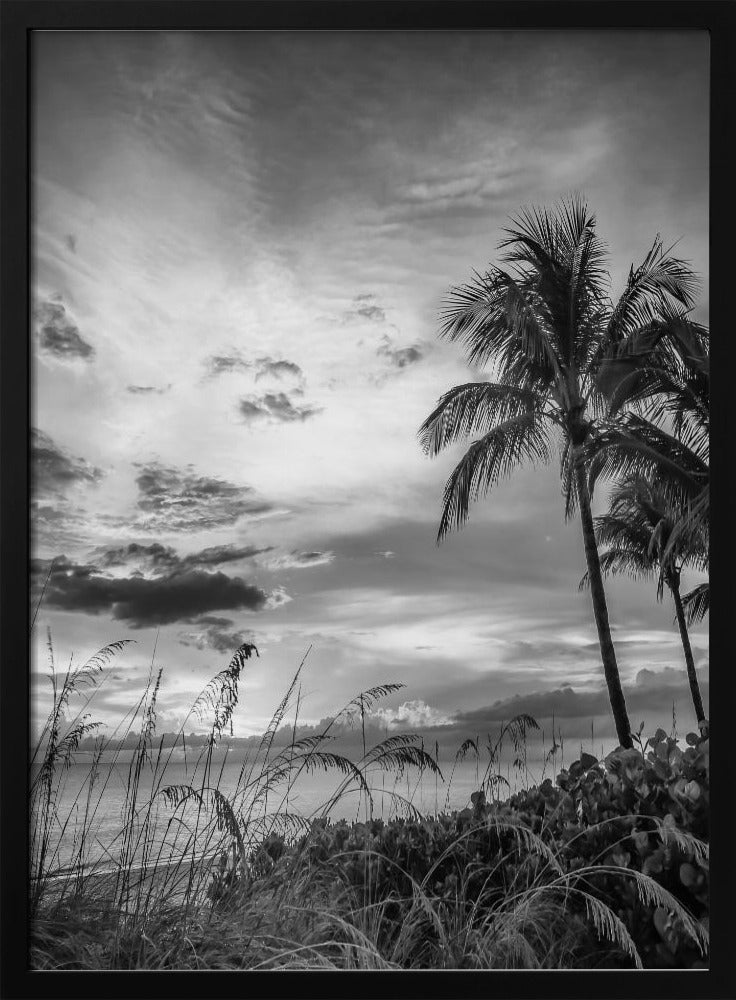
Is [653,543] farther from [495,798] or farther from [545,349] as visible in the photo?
[495,798]

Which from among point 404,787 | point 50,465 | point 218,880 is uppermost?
point 50,465

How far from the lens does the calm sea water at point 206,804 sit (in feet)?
7.30

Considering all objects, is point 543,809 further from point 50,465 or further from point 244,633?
point 50,465

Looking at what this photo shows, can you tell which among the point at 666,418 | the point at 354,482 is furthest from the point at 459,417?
the point at 666,418

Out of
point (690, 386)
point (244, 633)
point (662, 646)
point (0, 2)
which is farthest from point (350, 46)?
point (662, 646)

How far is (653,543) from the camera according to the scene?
7.45 ft

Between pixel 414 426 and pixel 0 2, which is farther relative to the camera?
pixel 414 426

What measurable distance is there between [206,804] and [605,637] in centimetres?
115

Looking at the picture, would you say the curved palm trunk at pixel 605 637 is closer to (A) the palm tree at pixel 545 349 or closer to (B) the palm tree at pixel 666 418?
(A) the palm tree at pixel 545 349

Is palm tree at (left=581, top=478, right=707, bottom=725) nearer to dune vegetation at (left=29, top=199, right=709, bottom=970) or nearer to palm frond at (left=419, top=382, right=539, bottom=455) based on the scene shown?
dune vegetation at (left=29, top=199, right=709, bottom=970)

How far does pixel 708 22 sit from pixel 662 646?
163 centimetres

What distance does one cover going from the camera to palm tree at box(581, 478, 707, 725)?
2.27 m

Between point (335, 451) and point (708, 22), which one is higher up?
point (708, 22)

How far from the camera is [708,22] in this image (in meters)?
2.22
